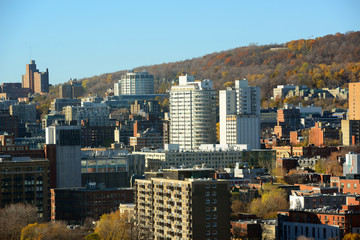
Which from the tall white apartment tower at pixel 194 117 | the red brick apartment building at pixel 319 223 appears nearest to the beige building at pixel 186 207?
the red brick apartment building at pixel 319 223

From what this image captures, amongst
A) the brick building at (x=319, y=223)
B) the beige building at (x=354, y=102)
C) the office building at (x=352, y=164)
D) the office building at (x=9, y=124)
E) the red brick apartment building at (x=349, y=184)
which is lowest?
the brick building at (x=319, y=223)

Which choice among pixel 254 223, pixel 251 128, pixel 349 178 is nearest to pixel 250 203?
pixel 349 178

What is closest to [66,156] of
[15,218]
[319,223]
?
[15,218]

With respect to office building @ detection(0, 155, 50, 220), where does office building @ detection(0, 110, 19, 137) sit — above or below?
above

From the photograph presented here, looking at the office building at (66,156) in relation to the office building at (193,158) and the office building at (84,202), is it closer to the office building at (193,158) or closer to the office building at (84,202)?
the office building at (84,202)

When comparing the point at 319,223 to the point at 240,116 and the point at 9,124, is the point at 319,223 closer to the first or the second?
the point at 240,116

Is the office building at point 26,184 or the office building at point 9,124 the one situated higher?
the office building at point 9,124

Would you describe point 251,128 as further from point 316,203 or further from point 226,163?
point 316,203

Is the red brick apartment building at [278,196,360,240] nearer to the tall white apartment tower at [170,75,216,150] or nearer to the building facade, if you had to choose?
the tall white apartment tower at [170,75,216,150]

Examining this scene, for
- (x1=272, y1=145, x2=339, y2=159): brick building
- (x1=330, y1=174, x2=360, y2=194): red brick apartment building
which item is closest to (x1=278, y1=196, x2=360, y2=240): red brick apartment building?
(x1=330, y1=174, x2=360, y2=194): red brick apartment building
